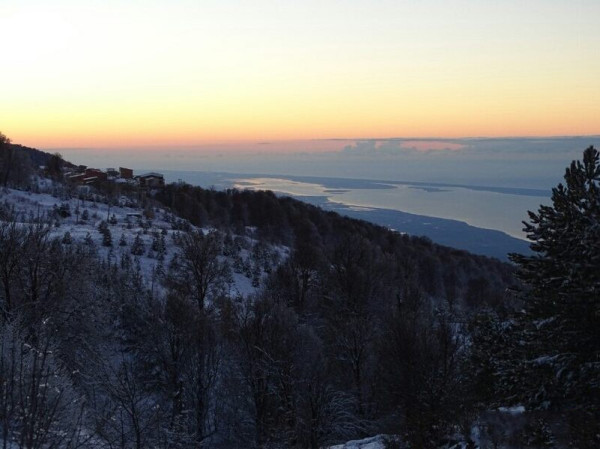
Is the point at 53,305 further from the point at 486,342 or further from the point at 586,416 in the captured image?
the point at 586,416

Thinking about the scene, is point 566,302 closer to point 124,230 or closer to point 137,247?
point 137,247

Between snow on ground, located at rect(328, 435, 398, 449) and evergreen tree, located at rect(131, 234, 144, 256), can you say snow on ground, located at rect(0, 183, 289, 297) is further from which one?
snow on ground, located at rect(328, 435, 398, 449)

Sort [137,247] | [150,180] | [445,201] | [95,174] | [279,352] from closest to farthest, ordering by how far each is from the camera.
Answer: [279,352]
[137,247]
[95,174]
[150,180]
[445,201]

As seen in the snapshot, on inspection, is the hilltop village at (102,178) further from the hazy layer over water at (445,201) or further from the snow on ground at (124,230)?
the snow on ground at (124,230)

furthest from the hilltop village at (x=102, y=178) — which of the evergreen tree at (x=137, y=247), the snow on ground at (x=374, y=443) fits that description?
the snow on ground at (x=374, y=443)

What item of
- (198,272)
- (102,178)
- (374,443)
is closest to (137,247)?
(198,272)

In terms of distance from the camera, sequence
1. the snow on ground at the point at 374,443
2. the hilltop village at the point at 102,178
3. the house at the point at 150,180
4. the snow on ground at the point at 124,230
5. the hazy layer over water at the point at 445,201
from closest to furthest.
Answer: the snow on ground at the point at 374,443
the snow on ground at the point at 124,230
the hilltop village at the point at 102,178
the house at the point at 150,180
the hazy layer over water at the point at 445,201

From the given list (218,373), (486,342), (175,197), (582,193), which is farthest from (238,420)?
(175,197)
